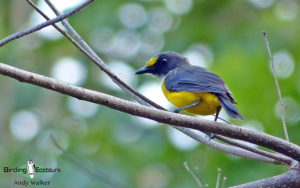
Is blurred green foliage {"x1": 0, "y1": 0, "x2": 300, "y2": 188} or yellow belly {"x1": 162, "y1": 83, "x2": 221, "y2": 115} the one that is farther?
blurred green foliage {"x1": 0, "y1": 0, "x2": 300, "y2": 188}

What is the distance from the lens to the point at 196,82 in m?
4.24

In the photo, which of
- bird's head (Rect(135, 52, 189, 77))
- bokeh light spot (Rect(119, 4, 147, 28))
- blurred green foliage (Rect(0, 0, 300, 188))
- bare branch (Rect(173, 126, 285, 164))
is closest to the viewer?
bare branch (Rect(173, 126, 285, 164))

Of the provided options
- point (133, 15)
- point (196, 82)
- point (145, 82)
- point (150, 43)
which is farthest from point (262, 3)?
point (196, 82)

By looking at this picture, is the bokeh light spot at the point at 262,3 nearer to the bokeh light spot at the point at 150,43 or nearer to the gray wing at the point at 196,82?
the bokeh light spot at the point at 150,43

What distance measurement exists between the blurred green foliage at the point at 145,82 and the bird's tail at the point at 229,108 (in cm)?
166

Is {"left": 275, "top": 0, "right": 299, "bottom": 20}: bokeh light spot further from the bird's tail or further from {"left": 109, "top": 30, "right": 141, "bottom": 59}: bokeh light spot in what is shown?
the bird's tail

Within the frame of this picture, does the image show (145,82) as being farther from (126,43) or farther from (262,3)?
(262,3)

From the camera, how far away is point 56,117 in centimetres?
1023

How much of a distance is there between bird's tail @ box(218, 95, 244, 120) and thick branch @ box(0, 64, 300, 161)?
68 centimetres

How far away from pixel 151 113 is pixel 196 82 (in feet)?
5.45

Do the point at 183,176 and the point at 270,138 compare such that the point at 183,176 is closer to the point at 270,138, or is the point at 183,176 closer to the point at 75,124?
the point at 75,124

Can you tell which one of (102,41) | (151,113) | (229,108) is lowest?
(151,113)

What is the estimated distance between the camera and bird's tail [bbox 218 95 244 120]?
139 inches

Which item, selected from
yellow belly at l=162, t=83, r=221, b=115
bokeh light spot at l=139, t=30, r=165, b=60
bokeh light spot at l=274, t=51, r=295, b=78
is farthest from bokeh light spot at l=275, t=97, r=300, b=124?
bokeh light spot at l=139, t=30, r=165, b=60
